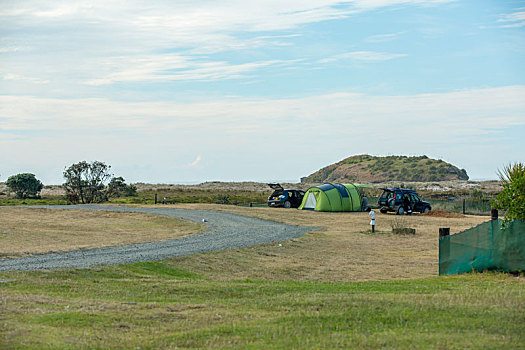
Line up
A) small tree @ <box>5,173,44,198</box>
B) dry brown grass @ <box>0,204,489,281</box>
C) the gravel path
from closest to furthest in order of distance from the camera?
the gravel path, dry brown grass @ <box>0,204,489,281</box>, small tree @ <box>5,173,44,198</box>

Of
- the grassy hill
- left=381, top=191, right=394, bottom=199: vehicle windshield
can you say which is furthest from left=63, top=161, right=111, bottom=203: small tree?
the grassy hill

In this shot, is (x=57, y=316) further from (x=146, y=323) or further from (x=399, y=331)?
(x=399, y=331)

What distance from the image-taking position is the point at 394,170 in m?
143

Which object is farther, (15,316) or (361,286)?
(361,286)

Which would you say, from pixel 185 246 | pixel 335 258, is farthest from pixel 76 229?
pixel 335 258

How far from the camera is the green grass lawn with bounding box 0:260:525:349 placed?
8203mm

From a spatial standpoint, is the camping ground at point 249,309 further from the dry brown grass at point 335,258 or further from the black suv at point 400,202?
the black suv at point 400,202

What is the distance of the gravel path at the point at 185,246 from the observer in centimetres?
1763

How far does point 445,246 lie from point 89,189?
169ft

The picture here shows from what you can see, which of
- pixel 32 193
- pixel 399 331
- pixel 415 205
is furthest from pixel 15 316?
pixel 32 193

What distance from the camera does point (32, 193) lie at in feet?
243

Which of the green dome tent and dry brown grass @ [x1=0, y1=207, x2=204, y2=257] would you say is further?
the green dome tent

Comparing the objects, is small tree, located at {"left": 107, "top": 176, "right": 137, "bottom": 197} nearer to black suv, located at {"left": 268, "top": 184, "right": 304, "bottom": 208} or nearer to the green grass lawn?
black suv, located at {"left": 268, "top": 184, "right": 304, "bottom": 208}

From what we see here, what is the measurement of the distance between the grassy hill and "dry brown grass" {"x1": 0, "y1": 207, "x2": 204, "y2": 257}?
103798 millimetres
